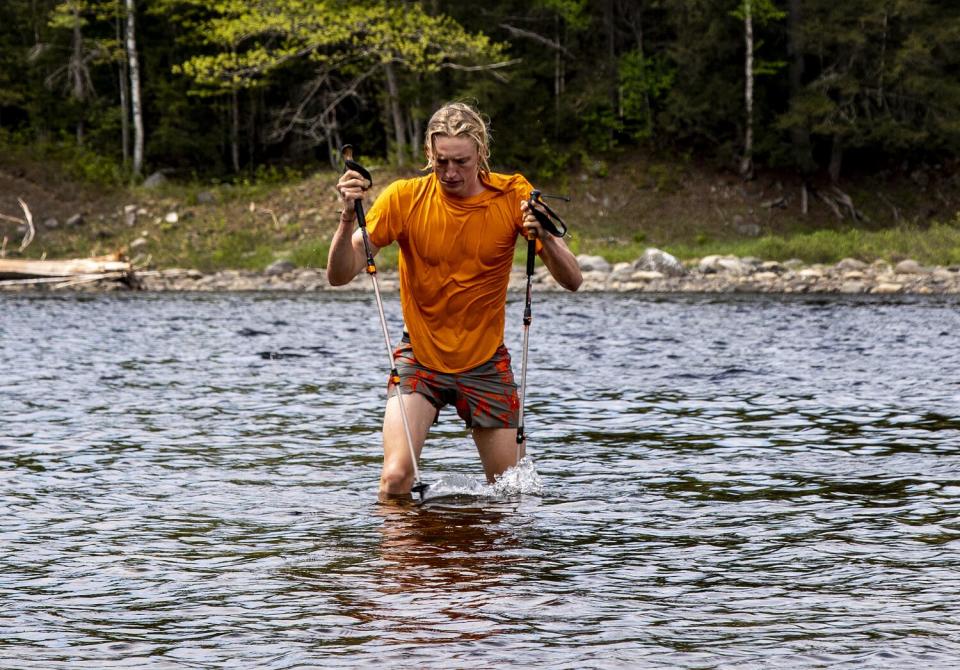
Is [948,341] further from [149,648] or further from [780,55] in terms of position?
[780,55]

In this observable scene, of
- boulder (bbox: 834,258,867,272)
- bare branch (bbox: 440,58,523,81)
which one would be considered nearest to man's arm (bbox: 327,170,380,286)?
boulder (bbox: 834,258,867,272)

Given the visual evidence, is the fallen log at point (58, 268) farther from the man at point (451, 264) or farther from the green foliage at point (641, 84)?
the man at point (451, 264)

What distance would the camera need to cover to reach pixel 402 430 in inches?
336

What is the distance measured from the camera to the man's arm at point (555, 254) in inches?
322

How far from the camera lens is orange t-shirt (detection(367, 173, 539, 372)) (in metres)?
8.26

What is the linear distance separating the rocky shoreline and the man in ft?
84.3

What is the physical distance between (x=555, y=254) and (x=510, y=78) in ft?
126

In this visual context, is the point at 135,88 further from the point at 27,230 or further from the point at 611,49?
the point at 611,49

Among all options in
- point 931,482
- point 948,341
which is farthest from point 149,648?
point 948,341

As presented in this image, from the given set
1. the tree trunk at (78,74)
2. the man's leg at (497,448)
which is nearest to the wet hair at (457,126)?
the man's leg at (497,448)

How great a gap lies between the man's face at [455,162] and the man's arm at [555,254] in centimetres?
37

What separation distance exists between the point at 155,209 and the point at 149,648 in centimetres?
4221

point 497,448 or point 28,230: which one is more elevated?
point 28,230

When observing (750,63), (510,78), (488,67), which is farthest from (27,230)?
(750,63)
